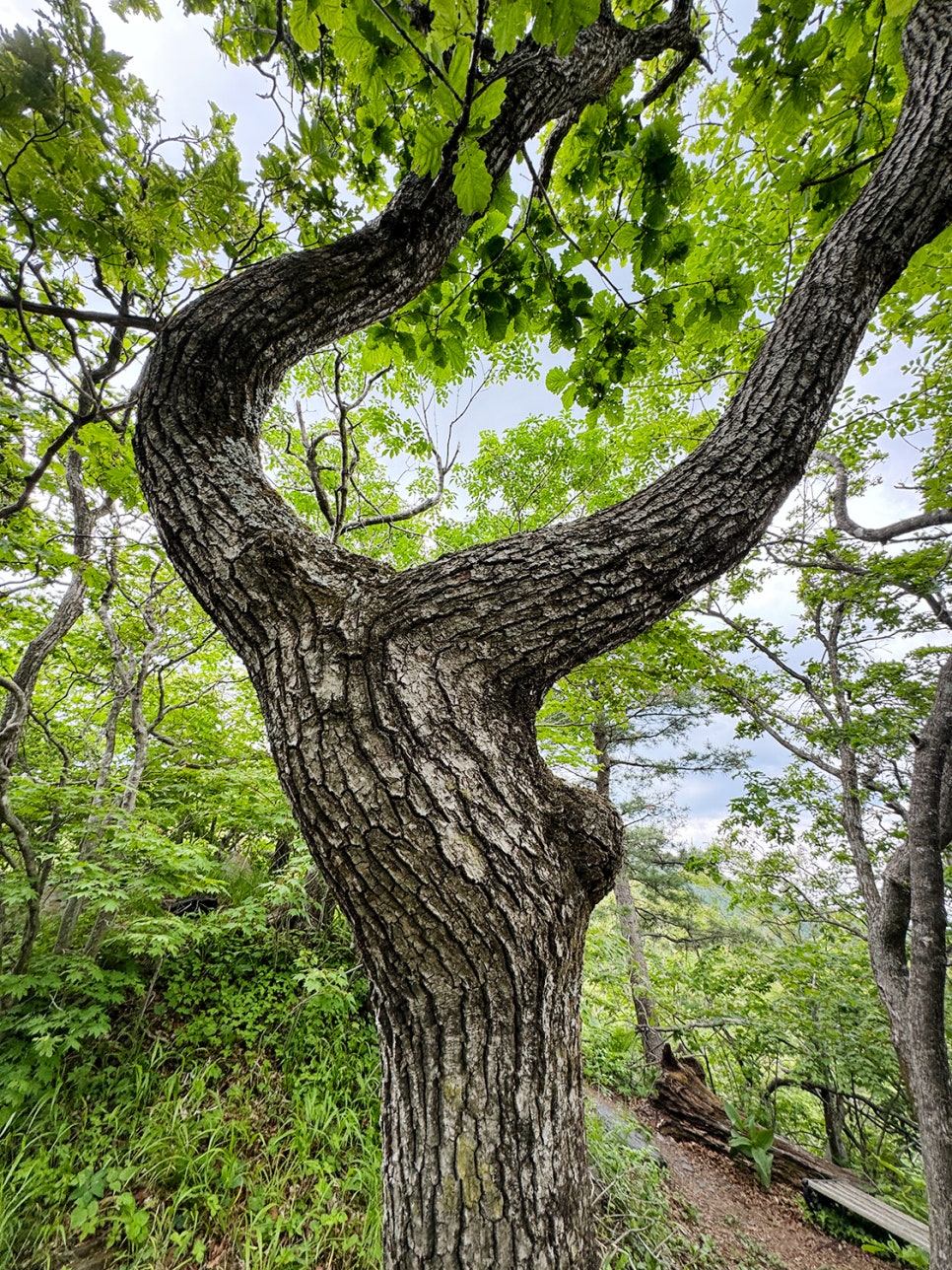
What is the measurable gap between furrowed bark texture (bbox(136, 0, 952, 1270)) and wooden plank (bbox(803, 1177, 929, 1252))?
6.18 m

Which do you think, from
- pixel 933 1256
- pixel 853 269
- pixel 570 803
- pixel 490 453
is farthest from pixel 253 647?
pixel 490 453

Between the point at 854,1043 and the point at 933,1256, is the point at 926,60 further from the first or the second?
the point at 854,1043

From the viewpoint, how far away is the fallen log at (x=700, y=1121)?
15.9ft

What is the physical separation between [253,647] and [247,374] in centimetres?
83

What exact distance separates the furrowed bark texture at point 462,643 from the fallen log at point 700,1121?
662cm

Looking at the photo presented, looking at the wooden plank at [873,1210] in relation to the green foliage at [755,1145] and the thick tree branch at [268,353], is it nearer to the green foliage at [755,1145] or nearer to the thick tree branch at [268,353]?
the green foliage at [755,1145]

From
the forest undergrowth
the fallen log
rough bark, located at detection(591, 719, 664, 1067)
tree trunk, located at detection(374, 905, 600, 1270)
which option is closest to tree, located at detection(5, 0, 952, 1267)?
tree trunk, located at detection(374, 905, 600, 1270)

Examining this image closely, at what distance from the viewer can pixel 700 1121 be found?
17.0ft

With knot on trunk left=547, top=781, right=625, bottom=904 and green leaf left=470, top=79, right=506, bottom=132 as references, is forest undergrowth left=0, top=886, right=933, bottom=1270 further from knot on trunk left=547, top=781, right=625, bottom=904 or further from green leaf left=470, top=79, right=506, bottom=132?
green leaf left=470, top=79, right=506, bottom=132

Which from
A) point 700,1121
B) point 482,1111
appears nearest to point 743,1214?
point 700,1121

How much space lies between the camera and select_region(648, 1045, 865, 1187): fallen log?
4840 millimetres

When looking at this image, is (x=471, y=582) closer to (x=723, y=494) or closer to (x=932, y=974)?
(x=723, y=494)

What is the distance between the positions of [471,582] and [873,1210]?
7.22 meters

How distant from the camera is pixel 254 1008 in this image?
3672 millimetres
